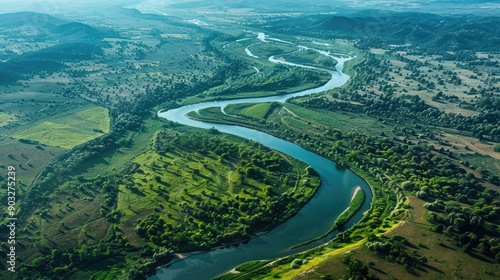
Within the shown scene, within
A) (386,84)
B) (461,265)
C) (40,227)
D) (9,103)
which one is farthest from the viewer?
(386,84)

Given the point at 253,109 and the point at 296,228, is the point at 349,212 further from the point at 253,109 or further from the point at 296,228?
the point at 253,109

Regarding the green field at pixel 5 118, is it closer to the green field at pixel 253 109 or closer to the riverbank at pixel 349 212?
the green field at pixel 253 109

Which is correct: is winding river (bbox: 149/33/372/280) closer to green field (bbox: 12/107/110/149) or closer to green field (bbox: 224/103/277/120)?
green field (bbox: 224/103/277/120)

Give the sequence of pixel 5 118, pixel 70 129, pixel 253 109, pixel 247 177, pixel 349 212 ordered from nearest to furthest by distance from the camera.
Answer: pixel 349 212
pixel 247 177
pixel 70 129
pixel 5 118
pixel 253 109

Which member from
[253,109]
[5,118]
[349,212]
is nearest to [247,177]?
[349,212]

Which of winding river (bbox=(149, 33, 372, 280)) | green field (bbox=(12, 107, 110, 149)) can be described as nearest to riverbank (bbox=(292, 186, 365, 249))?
winding river (bbox=(149, 33, 372, 280))

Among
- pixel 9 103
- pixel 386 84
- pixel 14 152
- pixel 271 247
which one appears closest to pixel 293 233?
pixel 271 247

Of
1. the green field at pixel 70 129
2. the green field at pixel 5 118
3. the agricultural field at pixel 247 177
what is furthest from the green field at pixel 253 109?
the green field at pixel 5 118

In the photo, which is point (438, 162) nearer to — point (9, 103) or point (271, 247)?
point (271, 247)
